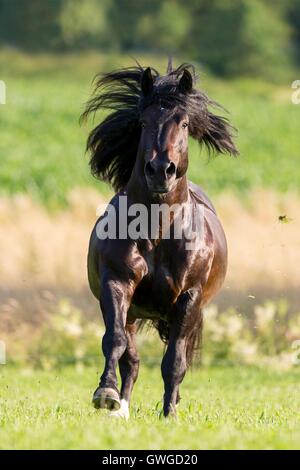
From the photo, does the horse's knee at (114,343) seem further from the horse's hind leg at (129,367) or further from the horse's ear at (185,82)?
the horse's ear at (185,82)

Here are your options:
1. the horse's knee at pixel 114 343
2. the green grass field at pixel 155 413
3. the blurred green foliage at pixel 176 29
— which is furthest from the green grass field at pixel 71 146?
the blurred green foliage at pixel 176 29

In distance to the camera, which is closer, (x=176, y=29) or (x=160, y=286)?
(x=160, y=286)

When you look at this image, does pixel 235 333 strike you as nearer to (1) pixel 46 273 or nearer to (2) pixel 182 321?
(1) pixel 46 273

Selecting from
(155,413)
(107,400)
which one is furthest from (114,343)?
(155,413)

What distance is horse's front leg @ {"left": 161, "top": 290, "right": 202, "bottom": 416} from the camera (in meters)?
8.16

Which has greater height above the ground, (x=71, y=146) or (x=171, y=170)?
(x=71, y=146)

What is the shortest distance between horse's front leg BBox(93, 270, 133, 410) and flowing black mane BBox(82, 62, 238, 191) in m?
1.22

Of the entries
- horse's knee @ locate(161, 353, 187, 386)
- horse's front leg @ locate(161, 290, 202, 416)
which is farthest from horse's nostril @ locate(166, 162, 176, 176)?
horse's knee @ locate(161, 353, 187, 386)

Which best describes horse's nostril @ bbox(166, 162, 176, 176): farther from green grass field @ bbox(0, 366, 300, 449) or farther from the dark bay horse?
green grass field @ bbox(0, 366, 300, 449)

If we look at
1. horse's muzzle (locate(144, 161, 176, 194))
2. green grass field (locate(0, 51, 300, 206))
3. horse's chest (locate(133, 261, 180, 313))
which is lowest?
horse's chest (locate(133, 261, 180, 313))

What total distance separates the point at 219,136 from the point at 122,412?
231cm

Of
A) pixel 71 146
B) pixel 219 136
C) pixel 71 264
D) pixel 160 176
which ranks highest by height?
pixel 71 146

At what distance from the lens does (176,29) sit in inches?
2729

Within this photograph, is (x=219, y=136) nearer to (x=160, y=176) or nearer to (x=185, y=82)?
(x=185, y=82)
